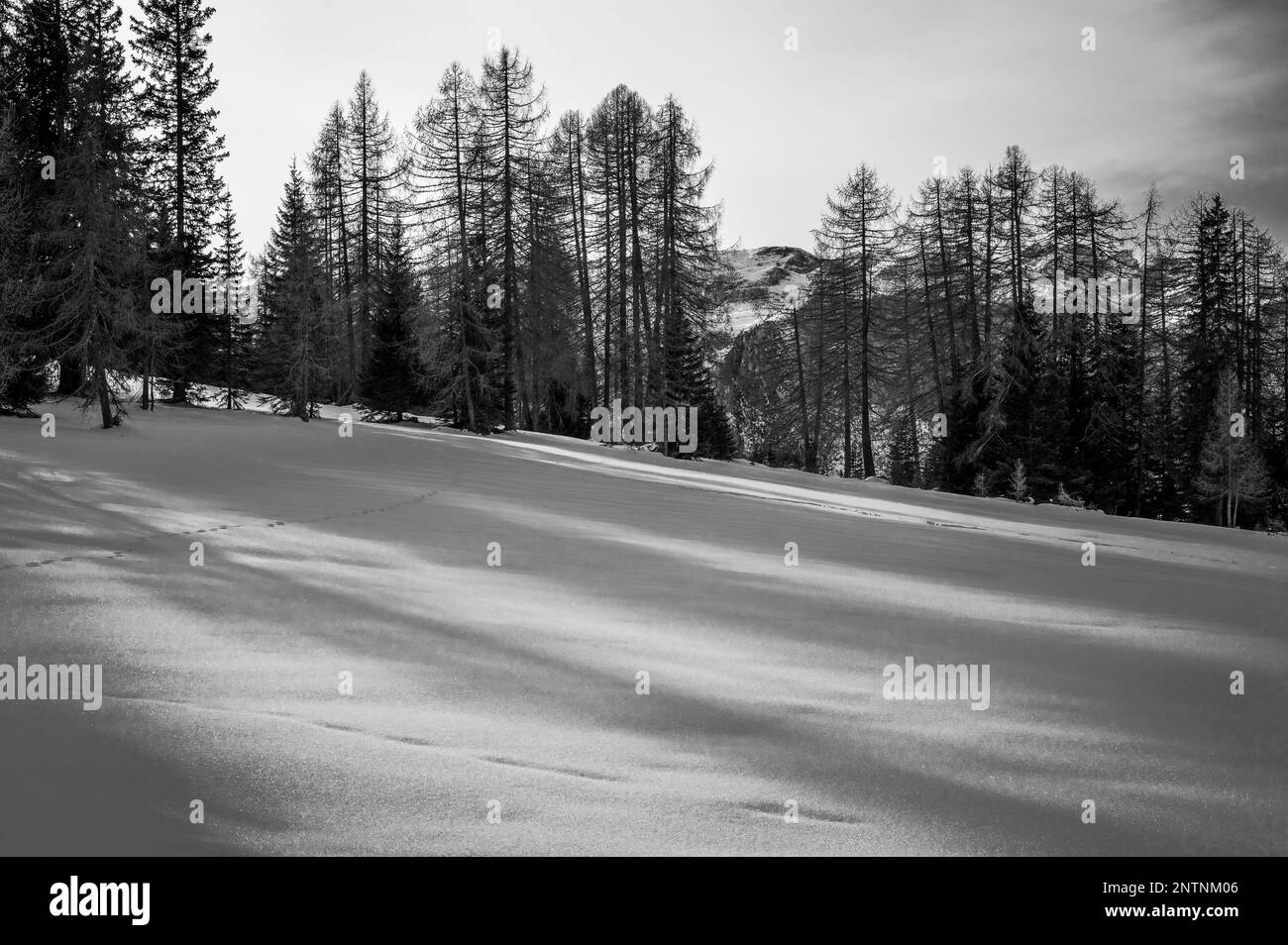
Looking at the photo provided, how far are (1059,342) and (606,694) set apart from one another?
3151 centimetres

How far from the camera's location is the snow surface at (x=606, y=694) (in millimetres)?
2375

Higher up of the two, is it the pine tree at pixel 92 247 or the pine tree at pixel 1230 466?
the pine tree at pixel 92 247

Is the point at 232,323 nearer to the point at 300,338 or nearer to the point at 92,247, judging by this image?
the point at 300,338

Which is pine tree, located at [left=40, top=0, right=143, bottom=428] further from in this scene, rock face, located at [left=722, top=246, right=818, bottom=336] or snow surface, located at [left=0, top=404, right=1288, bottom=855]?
rock face, located at [left=722, top=246, right=818, bottom=336]

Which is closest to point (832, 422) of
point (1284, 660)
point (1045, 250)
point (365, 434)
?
point (1045, 250)

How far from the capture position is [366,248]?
117 feet

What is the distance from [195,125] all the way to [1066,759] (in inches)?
1330

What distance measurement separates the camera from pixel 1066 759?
2875 mm

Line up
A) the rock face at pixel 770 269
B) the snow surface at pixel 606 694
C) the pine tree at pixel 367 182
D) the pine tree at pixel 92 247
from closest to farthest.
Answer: the snow surface at pixel 606 694
the pine tree at pixel 92 247
the pine tree at pixel 367 182
the rock face at pixel 770 269

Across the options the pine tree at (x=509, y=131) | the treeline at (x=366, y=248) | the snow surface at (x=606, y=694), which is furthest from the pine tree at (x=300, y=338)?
the snow surface at (x=606, y=694)

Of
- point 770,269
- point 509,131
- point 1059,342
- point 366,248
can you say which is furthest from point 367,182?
point 770,269

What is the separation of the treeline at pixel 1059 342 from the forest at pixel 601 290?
158mm

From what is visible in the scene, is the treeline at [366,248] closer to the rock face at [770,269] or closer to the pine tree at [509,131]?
the pine tree at [509,131]

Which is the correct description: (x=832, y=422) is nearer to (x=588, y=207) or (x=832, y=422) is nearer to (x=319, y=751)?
(x=588, y=207)
